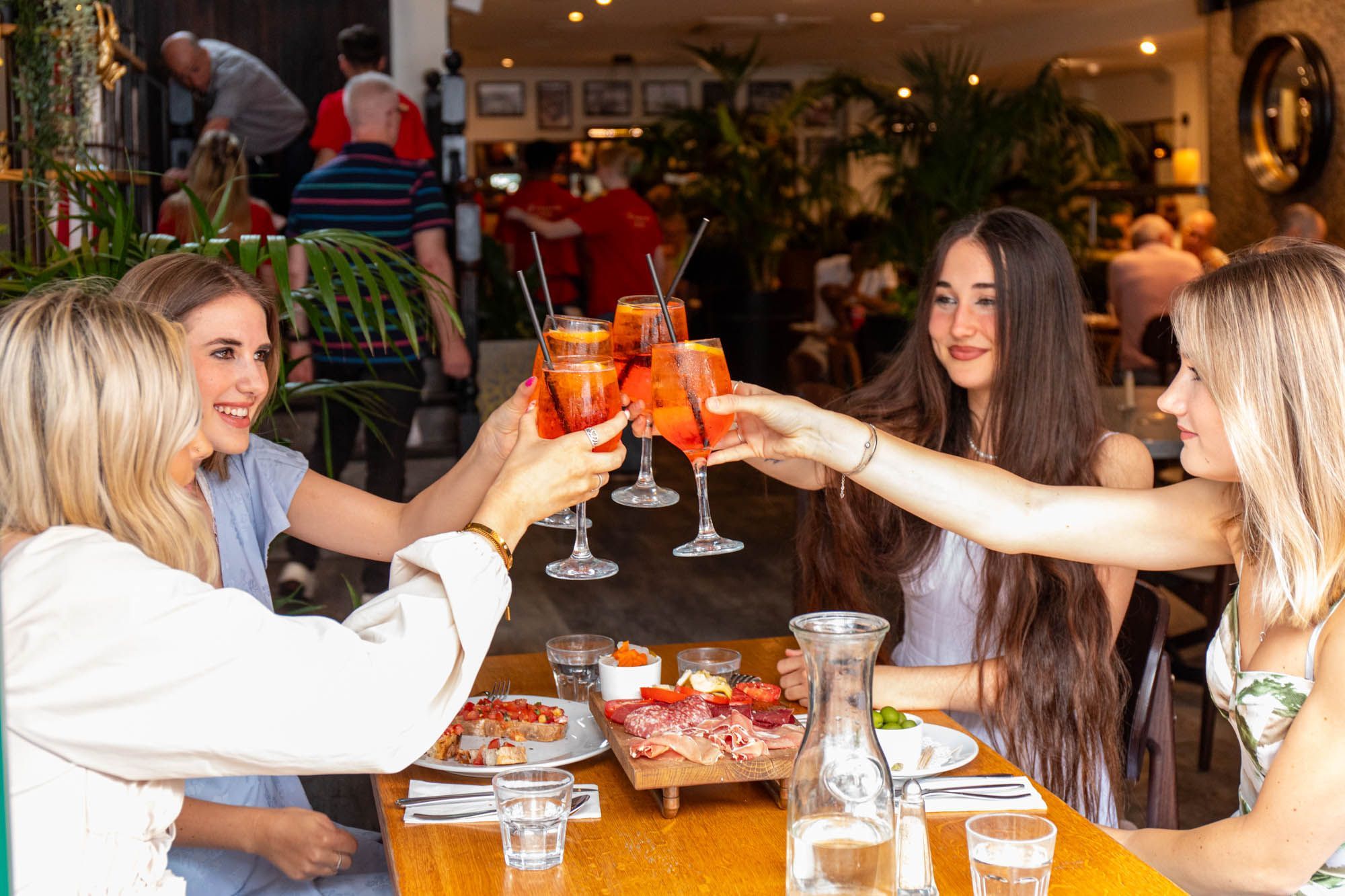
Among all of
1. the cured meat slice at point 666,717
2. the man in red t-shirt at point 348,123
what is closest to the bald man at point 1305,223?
the man in red t-shirt at point 348,123

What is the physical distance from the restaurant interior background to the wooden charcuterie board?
1.67m

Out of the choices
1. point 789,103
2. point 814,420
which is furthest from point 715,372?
point 789,103

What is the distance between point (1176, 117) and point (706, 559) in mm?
9011

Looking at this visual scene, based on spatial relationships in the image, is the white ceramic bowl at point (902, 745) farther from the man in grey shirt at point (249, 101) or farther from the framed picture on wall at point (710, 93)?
the framed picture on wall at point (710, 93)

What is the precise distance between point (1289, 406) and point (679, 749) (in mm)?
793

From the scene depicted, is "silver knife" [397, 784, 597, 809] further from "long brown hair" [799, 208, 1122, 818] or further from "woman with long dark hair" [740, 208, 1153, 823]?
"long brown hair" [799, 208, 1122, 818]

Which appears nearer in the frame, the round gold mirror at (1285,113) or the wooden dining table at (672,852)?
the wooden dining table at (672,852)

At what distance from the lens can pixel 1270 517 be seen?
1.52m

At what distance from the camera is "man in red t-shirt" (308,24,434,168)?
17.5 ft

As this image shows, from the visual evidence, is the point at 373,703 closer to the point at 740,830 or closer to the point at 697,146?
the point at 740,830

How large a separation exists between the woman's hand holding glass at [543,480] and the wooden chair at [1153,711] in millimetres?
1049

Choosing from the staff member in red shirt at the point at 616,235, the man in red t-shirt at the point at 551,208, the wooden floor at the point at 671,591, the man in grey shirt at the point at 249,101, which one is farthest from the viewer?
the man in red t-shirt at the point at 551,208

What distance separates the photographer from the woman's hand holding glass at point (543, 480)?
1.46 m

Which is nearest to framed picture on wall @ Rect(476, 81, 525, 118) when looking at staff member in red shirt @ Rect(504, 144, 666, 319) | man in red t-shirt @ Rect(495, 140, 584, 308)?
man in red t-shirt @ Rect(495, 140, 584, 308)
